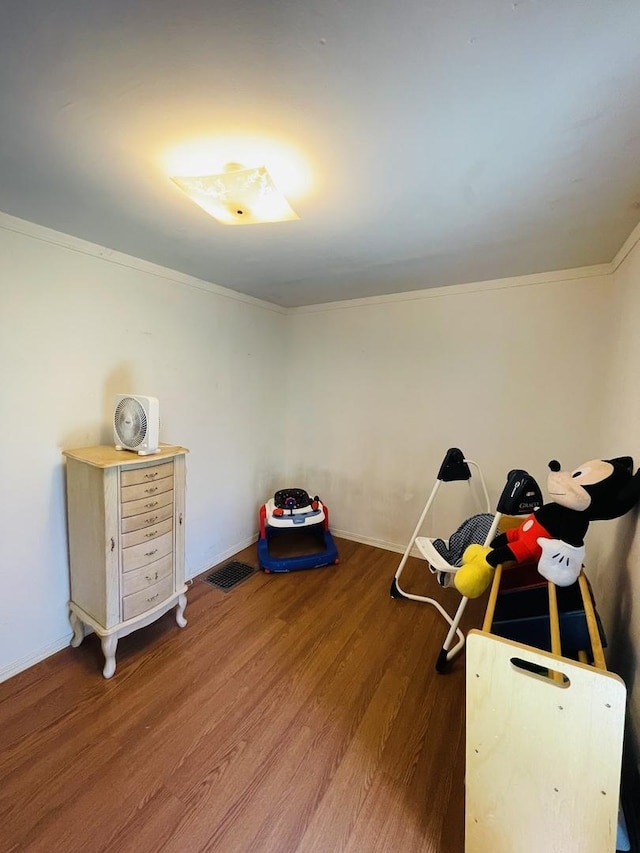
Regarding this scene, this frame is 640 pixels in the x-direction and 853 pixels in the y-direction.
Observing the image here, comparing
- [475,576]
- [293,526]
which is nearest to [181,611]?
[293,526]

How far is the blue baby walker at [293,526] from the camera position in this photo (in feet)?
9.14

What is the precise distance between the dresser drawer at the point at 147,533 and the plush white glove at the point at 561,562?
1.84m

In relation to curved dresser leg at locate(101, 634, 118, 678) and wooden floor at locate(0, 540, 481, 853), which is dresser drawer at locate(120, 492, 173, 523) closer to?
curved dresser leg at locate(101, 634, 118, 678)

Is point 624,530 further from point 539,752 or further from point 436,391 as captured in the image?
point 436,391

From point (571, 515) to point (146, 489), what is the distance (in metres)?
1.94

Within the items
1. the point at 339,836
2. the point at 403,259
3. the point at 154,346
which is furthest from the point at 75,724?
the point at 403,259

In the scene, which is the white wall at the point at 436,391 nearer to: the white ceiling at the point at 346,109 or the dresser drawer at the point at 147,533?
the white ceiling at the point at 346,109

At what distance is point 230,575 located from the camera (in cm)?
271

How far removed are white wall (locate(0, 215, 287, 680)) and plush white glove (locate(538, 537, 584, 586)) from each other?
2.25 m

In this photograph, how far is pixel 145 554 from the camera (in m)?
→ 1.87

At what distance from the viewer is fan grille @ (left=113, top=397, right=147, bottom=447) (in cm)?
184

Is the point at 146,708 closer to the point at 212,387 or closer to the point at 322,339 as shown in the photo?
the point at 212,387

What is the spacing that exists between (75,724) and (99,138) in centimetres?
229

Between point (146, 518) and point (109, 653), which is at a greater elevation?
point (146, 518)
